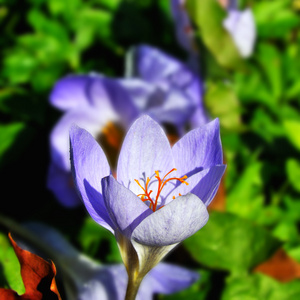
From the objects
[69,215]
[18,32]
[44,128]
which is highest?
[18,32]

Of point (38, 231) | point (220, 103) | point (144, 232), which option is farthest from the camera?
point (220, 103)

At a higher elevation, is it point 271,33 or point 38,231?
point 271,33

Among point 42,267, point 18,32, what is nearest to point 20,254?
point 42,267

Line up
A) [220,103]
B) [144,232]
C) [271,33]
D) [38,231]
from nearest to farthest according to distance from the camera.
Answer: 1. [144,232]
2. [38,231]
3. [220,103]
4. [271,33]

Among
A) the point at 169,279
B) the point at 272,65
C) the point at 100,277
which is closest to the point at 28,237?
the point at 100,277

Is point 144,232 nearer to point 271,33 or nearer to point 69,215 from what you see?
point 69,215

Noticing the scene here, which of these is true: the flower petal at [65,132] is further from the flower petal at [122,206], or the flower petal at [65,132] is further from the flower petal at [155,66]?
the flower petal at [122,206]
